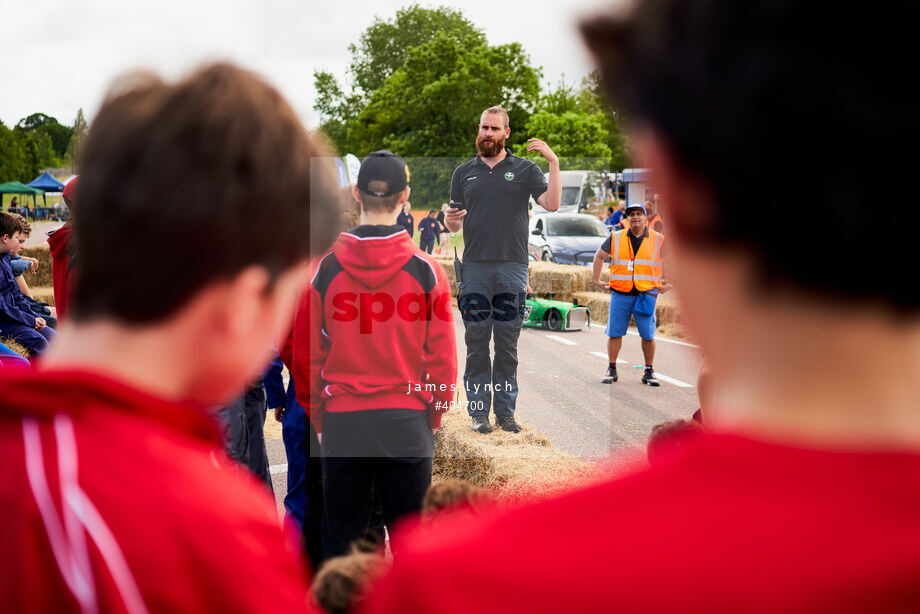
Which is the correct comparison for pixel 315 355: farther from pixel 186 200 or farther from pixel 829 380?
pixel 829 380

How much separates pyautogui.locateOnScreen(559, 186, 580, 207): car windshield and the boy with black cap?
1849 centimetres

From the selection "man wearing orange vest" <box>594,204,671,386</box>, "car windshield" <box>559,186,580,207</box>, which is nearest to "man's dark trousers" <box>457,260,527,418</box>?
"man wearing orange vest" <box>594,204,671,386</box>

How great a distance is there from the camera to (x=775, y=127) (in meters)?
0.51

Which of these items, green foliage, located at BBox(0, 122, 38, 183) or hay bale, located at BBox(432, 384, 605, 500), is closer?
hay bale, located at BBox(432, 384, 605, 500)

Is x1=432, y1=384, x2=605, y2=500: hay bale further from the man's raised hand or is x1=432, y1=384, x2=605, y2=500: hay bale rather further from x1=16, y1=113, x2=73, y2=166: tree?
x1=16, y1=113, x2=73, y2=166: tree

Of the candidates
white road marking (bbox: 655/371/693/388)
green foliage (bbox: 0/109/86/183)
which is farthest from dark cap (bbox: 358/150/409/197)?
green foliage (bbox: 0/109/86/183)

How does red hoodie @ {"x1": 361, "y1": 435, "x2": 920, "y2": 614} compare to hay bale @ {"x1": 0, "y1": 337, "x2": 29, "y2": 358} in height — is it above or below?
above

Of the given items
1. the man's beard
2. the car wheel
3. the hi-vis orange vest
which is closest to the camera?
the man's beard

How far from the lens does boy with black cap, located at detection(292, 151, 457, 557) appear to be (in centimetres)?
315

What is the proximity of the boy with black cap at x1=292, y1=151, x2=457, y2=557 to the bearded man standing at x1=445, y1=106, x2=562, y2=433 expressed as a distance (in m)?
2.81

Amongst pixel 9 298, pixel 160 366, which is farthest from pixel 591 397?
pixel 160 366

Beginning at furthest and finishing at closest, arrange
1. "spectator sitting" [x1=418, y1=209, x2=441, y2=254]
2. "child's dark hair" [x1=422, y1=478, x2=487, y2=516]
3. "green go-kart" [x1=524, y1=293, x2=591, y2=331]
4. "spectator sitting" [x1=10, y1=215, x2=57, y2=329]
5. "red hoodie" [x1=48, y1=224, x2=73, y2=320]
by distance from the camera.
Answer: "spectator sitting" [x1=418, y1=209, x2=441, y2=254] < "green go-kart" [x1=524, y1=293, x2=591, y2=331] < "spectator sitting" [x1=10, y1=215, x2=57, y2=329] < "red hoodie" [x1=48, y1=224, x2=73, y2=320] < "child's dark hair" [x1=422, y1=478, x2=487, y2=516]

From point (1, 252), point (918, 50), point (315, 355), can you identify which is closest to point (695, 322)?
point (918, 50)

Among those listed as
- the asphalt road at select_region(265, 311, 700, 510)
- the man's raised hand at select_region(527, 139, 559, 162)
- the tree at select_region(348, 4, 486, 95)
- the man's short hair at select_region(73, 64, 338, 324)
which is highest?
the tree at select_region(348, 4, 486, 95)
